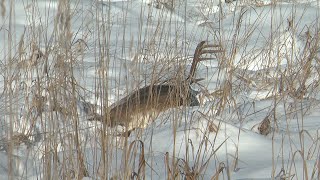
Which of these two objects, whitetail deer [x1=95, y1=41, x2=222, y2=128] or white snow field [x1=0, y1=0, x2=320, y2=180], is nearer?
white snow field [x1=0, y1=0, x2=320, y2=180]

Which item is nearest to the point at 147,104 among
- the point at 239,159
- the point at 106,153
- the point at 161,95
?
the point at 161,95

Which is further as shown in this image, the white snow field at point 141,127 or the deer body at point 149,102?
the deer body at point 149,102

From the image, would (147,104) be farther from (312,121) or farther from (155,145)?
(312,121)

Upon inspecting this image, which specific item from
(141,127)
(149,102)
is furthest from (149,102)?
(141,127)

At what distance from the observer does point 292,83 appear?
92.0 inches

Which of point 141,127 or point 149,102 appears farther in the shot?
point 149,102

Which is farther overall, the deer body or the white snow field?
the deer body

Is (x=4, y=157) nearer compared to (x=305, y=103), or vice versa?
(x=4, y=157)

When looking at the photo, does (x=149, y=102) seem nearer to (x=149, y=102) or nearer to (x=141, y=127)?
(x=149, y=102)

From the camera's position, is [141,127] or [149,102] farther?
[149,102]

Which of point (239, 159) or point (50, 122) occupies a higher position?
point (50, 122)

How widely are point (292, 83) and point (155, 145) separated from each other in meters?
0.75

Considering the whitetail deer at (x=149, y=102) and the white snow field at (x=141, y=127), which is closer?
the white snow field at (x=141, y=127)

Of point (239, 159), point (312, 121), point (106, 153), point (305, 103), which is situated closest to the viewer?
point (106, 153)
